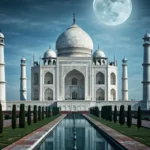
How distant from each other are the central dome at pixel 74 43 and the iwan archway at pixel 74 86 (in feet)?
7.45

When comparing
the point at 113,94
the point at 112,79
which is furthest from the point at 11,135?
the point at 112,79

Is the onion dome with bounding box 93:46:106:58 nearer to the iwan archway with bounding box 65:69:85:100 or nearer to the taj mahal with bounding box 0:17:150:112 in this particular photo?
the taj mahal with bounding box 0:17:150:112

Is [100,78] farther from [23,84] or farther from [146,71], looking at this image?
[23,84]

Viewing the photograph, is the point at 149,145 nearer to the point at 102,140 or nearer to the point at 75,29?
the point at 102,140

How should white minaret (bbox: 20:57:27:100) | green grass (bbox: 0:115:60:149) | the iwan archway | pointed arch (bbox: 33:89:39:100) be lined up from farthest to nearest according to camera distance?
white minaret (bbox: 20:57:27:100) → pointed arch (bbox: 33:89:39:100) → the iwan archway → green grass (bbox: 0:115:60:149)

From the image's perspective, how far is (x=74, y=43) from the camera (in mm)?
35062

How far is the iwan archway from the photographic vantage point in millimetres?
33188

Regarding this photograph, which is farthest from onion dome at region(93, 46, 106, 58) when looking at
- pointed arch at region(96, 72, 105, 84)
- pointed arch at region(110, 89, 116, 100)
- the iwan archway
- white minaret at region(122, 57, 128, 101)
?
pointed arch at region(110, 89, 116, 100)

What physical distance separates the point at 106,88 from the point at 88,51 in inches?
216

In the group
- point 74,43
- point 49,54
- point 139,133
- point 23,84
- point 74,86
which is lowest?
point 139,133

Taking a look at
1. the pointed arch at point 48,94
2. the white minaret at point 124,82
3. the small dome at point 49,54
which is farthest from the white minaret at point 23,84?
the white minaret at point 124,82

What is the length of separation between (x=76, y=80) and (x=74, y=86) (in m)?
0.81

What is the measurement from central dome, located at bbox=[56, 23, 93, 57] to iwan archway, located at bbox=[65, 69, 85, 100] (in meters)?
2.27

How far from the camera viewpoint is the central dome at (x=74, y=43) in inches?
1379
